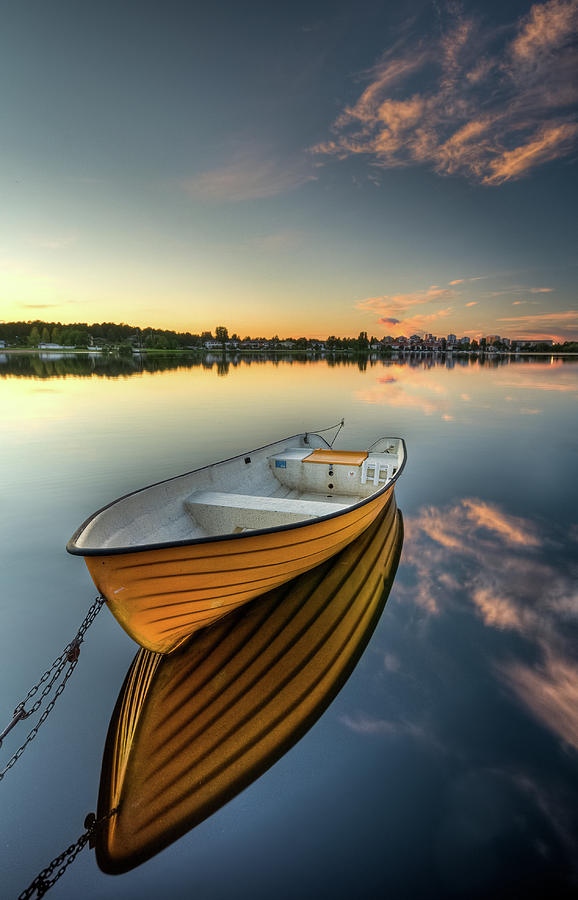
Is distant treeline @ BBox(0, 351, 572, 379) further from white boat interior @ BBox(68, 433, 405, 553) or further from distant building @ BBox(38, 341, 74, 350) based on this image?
distant building @ BBox(38, 341, 74, 350)

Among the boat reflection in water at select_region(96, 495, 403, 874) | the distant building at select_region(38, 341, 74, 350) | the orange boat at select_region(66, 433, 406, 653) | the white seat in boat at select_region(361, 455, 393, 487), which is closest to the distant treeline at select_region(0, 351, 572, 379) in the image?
the white seat in boat at select_region(361, 455, 393, 487)

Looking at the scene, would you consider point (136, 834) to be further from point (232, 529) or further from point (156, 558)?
point (232, 529)

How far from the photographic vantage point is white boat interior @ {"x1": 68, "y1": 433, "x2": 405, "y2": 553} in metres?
5.37

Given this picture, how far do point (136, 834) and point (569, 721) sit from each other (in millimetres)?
4868

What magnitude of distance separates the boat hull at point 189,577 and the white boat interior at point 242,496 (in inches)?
9.6

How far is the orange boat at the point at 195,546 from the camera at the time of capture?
13.9ft

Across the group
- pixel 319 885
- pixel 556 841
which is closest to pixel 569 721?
pixel 556 841

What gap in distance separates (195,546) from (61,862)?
9.12ft

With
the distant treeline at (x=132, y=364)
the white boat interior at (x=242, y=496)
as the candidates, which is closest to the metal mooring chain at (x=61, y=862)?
the white boat interior at (x=242, y=496)

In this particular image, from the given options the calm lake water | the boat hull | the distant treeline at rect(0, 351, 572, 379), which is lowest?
the calm lake water

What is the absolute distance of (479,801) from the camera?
386cm

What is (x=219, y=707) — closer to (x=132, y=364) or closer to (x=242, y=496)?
(x=242, y=496)

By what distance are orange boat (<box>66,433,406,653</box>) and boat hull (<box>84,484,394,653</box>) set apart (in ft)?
0.04

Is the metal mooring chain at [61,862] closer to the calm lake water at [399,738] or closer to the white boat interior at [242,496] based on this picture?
the calm lake water at [399,738]
